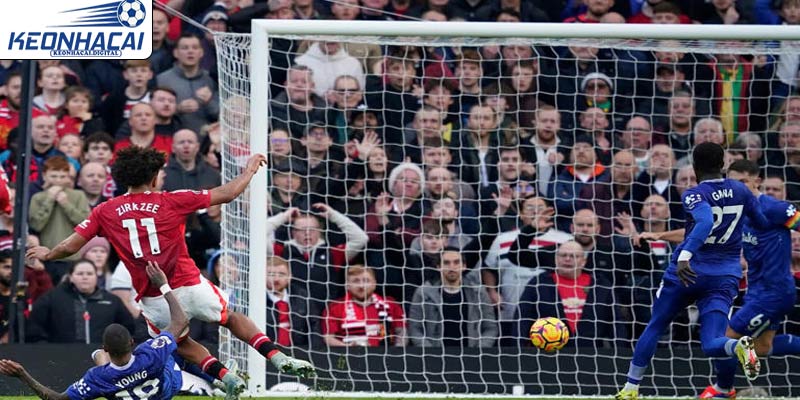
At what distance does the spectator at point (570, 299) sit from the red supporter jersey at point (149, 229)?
4038mm

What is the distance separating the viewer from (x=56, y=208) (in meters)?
12.1

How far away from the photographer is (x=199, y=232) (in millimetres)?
12422

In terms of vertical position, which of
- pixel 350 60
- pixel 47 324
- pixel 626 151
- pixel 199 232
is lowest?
pixel 47 324

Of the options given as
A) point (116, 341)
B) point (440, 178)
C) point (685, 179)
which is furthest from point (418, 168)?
point (116, 341)

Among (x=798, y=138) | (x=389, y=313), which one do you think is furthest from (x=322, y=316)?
(x=798, y=138)

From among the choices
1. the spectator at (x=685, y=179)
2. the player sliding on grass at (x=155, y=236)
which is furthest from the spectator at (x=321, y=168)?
the player sliding on grass at (x=155, y=236)

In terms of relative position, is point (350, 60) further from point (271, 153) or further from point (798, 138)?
point (798, 138)

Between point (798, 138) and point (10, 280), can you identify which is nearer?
point (10, 280)

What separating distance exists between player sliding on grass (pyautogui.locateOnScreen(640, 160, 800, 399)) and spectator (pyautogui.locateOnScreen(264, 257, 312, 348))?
11.9 ft

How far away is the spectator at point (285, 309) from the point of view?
478 inches

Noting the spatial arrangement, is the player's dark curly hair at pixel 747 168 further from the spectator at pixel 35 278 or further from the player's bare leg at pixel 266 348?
the spectator at pixel 35 278

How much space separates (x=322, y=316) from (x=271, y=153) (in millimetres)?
1576

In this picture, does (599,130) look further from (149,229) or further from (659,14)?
(149,229)

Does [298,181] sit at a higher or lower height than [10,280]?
higher
